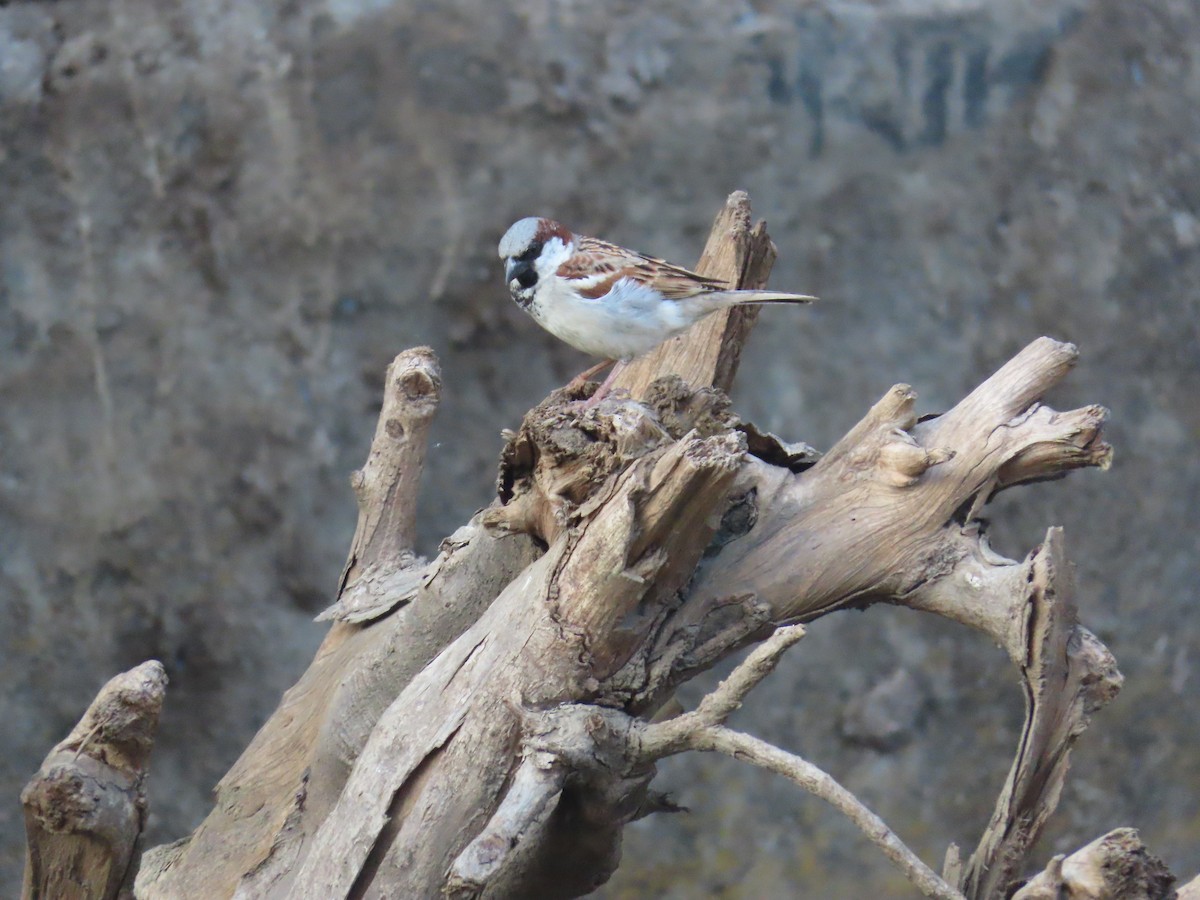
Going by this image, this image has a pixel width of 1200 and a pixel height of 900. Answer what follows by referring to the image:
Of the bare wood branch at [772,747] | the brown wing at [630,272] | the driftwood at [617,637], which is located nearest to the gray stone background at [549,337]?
the brown wing at [630,272]

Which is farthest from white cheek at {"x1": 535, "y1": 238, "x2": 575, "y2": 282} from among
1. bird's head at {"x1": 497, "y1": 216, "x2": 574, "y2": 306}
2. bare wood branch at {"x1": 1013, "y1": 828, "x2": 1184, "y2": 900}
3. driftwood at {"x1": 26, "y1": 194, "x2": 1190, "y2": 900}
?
bare wood branch at {"x1": 1013, "y1": 828, "x2": 1184, "y2": 900}

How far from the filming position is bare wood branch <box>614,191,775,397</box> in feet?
10.8

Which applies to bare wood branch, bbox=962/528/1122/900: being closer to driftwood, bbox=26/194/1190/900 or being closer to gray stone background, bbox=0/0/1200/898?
driftwood, bbox=26/194/1190/900

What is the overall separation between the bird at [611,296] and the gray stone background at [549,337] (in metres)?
1.45

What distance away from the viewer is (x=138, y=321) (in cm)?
468

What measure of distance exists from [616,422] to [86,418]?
302 centimetres

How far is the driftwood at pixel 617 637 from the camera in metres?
2.21

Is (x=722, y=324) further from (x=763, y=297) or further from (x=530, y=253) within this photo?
(x=530, y=253)

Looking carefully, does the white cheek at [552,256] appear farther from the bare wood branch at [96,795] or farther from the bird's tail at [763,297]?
the bare wood branch at [96,795]

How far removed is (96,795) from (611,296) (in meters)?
1.64

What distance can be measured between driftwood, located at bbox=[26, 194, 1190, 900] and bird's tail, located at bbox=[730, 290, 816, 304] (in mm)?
417

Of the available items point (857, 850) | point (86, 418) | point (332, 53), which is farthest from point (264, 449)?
point (857, 850)

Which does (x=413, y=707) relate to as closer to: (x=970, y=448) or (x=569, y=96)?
(x=970, y=448)

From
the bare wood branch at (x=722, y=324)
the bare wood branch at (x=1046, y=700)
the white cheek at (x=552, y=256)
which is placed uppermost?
the white cheek at (x=552, y=256)
